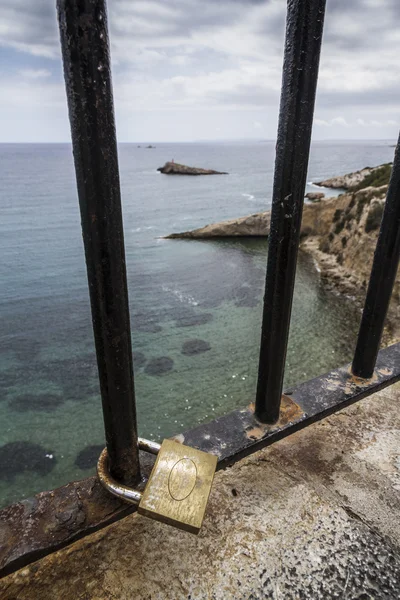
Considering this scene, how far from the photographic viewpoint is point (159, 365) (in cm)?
1389

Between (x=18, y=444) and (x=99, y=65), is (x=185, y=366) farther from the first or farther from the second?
(x=99, y=65)

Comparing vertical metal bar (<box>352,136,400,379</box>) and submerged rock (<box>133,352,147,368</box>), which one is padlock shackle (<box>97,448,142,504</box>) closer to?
vertical metal bar (<box>352,136,400,379</box>)

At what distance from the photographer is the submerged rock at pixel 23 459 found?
9586 mm

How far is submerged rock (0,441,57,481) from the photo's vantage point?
959 centimetres

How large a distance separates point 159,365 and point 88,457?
15.2 feet

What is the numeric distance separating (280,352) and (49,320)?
17679 mm

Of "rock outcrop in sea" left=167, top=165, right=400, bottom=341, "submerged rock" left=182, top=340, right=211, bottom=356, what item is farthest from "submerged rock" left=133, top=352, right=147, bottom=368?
"rock outcrop in sea" left=167, top=165, right=400, bottom=341

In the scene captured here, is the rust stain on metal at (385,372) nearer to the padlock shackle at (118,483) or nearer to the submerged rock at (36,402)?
the padlock shackle at (118,483)

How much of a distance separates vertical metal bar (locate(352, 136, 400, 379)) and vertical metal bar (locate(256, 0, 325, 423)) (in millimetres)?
762

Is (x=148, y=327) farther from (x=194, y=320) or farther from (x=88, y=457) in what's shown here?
(x=88, y=457)

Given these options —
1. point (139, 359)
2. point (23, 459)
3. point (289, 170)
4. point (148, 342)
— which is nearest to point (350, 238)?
point (148, 342)

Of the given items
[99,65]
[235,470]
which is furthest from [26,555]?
[99,65]

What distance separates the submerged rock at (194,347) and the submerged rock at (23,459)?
6.32 metres

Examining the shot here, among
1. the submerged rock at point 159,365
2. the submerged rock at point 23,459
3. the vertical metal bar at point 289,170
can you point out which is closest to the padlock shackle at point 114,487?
the vertical metal bar at point 289,170
